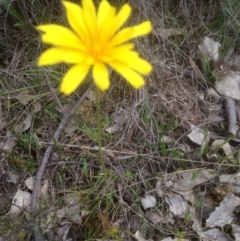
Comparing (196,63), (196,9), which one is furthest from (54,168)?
(196,9)

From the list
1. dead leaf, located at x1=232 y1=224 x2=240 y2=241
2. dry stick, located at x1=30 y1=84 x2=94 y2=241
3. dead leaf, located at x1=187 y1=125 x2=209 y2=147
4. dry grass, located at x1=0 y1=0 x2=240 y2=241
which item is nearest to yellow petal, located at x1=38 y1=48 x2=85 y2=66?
dry grass, located at x1=0 y1=0 x2=240 y2=241

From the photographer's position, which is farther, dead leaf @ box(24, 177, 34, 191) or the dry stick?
dead leaf @ box(24, 177, 34, 191)

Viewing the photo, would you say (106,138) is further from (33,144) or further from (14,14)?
(14,14)

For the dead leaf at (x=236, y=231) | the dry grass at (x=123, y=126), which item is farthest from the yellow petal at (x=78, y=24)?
the dead leaf at (x=236, y=231)

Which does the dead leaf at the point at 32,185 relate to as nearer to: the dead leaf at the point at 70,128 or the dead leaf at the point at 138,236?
the dead leaf at the point at 70,128

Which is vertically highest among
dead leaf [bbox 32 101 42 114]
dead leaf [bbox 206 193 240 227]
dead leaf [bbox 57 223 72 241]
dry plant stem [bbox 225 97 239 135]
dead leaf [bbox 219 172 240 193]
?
dead leaf [bbox 32 101 42 114]

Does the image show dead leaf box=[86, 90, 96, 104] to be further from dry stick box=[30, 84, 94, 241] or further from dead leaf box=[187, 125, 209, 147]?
dead leaf box=[187, 125, 209, 147]
